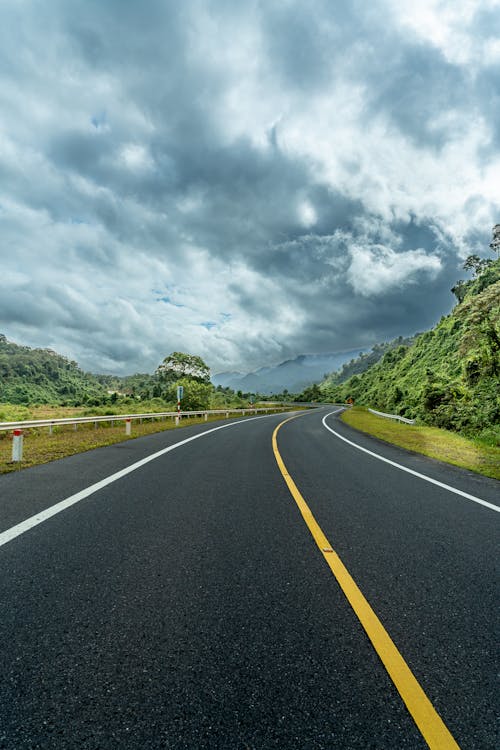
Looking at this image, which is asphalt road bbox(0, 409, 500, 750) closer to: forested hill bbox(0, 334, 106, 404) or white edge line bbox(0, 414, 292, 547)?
white edge line bbox(0, 414, 292, 547)

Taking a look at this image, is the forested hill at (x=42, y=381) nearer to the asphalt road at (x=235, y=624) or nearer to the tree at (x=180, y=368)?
the tree at (x=180, y=368)

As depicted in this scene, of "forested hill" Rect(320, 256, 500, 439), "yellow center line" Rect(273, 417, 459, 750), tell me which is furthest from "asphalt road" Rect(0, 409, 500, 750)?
"forested hill" Rect(320, 256, 500, 439)

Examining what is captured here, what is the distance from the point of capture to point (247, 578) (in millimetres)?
3170

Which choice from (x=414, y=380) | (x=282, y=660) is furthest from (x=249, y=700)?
(x=414, y=380)

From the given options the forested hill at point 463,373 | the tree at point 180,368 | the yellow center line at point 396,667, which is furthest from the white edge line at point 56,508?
the tree at point 180,368

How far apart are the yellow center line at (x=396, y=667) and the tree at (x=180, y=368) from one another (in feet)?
251

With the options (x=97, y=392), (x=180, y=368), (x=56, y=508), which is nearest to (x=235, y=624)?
(x=56, y=508)

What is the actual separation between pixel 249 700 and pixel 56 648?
1.26 metres

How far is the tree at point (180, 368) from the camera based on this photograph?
7938cm

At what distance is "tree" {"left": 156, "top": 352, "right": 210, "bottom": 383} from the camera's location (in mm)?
79375

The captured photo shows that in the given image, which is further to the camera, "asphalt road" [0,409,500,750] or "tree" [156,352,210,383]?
"tree" [156,352,210,383]

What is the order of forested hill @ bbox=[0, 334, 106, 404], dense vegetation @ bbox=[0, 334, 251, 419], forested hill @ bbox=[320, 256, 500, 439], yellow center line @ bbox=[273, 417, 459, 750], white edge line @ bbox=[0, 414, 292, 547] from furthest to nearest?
forested hill @ bbox=[0, 334, 106, 404], dense vegetation @ bbox=[0, 334, 251, 419], forested hill @ bbox=[320, 256, 500, 439], white edge line @ bbox=[0, 414, 292, 547], yellow center line @ bbox=[273, 417, 459, 750]

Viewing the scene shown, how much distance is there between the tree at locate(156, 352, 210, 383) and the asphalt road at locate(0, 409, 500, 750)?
74.7m

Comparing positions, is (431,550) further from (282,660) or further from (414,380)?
(414,380)
